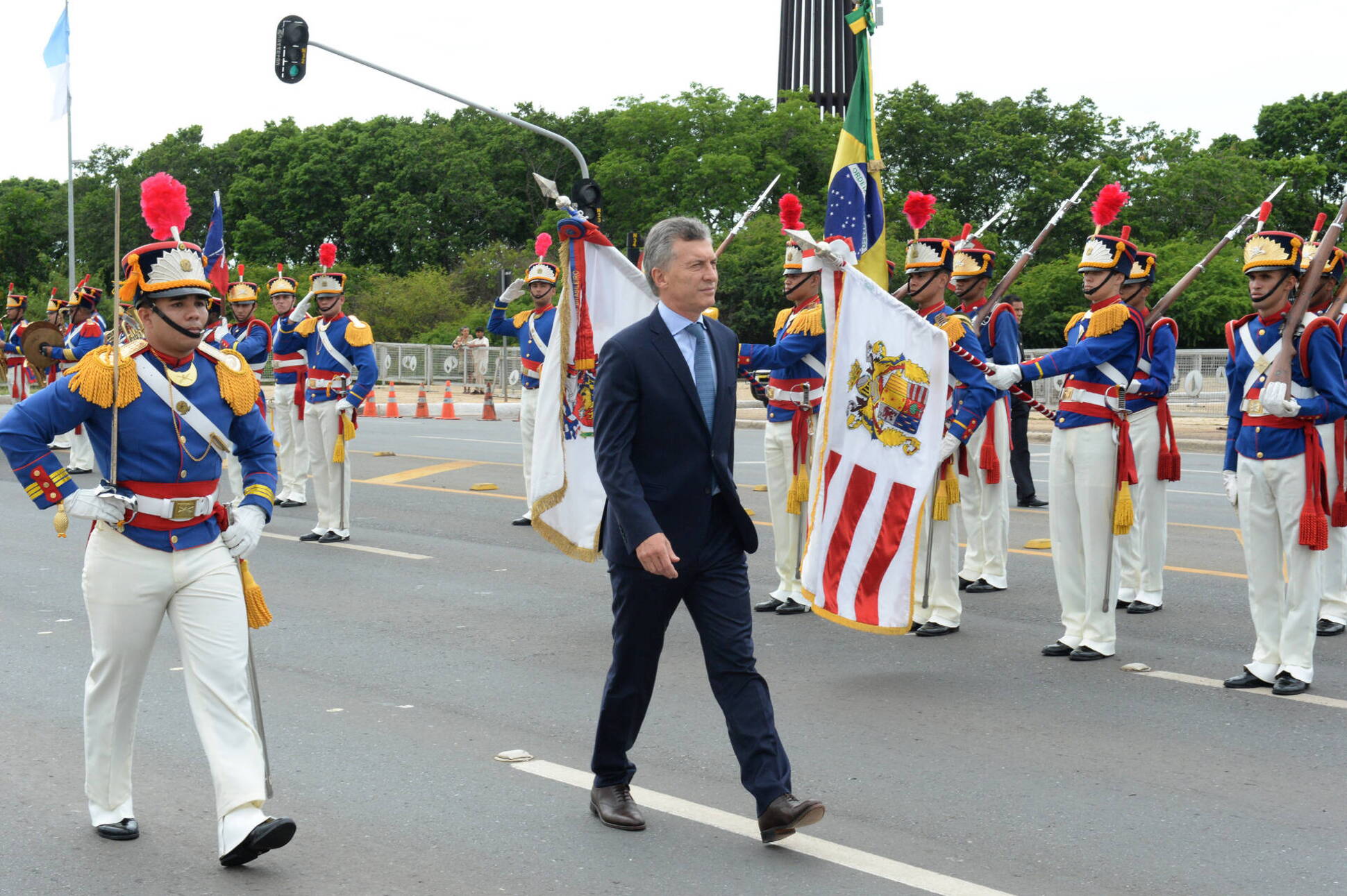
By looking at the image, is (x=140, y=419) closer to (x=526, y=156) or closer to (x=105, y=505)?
(x=105, y=505)

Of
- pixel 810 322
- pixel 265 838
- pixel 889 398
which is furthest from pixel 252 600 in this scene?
pixel 810 322

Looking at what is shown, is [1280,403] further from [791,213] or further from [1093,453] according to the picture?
[791,213]

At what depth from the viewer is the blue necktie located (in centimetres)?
527

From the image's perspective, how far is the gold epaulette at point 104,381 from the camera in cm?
501

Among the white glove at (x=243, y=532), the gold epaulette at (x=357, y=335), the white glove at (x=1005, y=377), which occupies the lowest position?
the white glove at (x=243, y=532)

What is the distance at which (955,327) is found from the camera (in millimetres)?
8570

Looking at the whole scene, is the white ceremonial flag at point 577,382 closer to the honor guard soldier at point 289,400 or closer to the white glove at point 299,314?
the honor guard soldier at point 289,400

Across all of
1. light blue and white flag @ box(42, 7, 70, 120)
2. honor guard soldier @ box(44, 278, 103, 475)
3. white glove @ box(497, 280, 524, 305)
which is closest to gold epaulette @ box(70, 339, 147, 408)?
white glove @ box(497, 280, 524, 305)

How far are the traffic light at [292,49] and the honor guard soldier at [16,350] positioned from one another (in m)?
5.20

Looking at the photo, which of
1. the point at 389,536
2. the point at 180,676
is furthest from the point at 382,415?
the point at 180,676

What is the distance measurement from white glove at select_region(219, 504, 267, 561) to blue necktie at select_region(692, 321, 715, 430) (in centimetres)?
157

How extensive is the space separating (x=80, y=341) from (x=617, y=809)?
13646mm

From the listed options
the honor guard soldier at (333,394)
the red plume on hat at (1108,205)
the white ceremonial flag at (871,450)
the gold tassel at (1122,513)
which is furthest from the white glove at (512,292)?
the white ceremonial flag at (871,450)

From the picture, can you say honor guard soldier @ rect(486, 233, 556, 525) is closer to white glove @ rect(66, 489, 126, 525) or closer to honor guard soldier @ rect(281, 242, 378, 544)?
honor guard soldier @ rect(281, 242, 378, 544)
